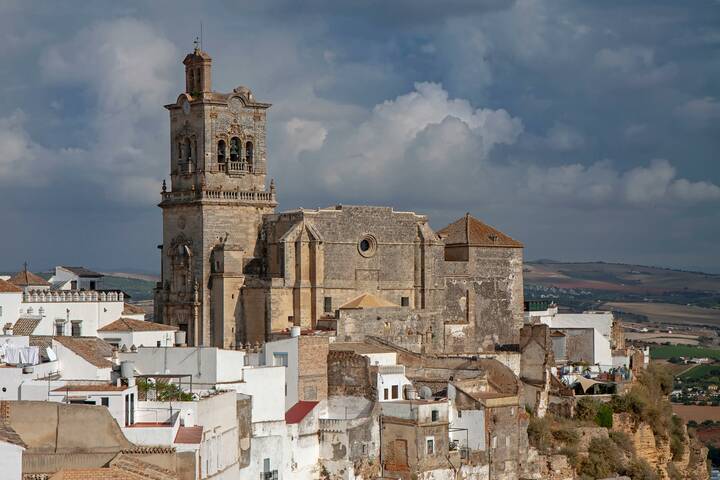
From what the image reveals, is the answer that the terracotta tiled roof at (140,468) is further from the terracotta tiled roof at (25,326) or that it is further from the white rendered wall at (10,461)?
the terracotta tiled roof at (25,326)

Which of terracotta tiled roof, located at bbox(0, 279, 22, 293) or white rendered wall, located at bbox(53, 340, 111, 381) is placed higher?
terracotta tiled roof, located at bbox(0, 279, 22, 293)

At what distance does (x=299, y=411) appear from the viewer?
5269cm

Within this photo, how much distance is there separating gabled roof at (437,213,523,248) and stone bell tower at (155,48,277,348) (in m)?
10.1

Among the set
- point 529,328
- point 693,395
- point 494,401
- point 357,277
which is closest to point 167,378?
point 494,401

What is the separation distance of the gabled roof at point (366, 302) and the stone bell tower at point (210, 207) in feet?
15.2

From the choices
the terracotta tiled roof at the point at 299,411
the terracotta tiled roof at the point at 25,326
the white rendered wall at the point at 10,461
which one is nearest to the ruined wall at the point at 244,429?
the terracotta tiled roof at the point at 299,411

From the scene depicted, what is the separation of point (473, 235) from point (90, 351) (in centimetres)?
2969

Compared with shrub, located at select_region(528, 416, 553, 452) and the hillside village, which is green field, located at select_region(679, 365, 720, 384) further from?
shrub, located at select_region(528, 416, 553, 452)

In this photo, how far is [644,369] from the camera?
7656cm

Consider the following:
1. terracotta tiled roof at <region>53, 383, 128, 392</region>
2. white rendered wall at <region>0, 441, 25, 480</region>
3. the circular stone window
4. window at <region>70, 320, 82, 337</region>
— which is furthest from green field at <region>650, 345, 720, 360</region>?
white rendered wall at <region>0, 441, 25, 480</region>

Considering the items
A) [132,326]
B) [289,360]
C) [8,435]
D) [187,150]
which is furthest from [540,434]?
[8,435]

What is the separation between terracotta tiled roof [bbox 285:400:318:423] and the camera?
5175 centimetres

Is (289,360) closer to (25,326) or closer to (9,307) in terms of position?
(25,326)

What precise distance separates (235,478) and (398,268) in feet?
88.9
